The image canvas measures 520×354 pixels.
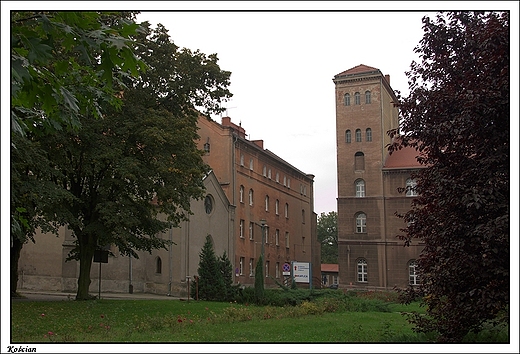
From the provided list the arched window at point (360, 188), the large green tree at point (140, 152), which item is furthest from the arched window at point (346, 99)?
the large green tree at point (140, 152)

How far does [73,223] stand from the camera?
80.2ft

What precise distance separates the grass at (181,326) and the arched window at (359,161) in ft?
112

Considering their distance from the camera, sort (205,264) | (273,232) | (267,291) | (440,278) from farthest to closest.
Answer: (273,232) → (205,264) → (267,291) → (440,278)

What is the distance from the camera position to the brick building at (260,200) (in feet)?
180

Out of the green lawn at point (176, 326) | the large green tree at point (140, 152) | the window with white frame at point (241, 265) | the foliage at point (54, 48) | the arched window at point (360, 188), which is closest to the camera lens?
the foliage at point (54, 48)

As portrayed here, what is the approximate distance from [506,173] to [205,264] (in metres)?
27.4

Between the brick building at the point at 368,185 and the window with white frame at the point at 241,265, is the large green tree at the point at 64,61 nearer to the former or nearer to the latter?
the window with white frame at the point at 241,265

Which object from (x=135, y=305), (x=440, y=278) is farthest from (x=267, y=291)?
(x=440, y=278)

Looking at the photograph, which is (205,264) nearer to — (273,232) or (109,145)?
(109,145)

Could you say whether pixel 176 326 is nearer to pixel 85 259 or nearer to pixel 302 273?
pixel 85 259

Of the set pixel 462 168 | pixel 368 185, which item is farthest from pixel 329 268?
pixel 462 168

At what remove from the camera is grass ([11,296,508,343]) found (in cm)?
1480

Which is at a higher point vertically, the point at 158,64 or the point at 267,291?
the point at 158,64

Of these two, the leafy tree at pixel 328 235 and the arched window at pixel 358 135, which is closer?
the arched window at pixel 358 135
